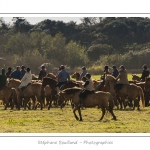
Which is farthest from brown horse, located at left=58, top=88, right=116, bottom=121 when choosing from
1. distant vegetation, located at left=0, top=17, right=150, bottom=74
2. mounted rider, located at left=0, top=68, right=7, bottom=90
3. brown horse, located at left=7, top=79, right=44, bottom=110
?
distant vegetation, located at left=0, top=17, right=150, bottom=74

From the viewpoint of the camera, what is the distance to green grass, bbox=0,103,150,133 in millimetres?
18000

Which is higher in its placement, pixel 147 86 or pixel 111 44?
pixel 111 44

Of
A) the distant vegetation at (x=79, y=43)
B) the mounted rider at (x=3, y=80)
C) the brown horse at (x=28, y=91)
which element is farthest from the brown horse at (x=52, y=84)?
the distant vegetation at (x=79, y=43)

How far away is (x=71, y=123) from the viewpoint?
20188 millimetres

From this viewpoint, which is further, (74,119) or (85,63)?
(85,63)

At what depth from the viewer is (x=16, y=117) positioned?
2288 centimetres

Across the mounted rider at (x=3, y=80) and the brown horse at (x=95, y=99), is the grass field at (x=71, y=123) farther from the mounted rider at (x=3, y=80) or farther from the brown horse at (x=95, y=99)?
the mounted rider at (x=3, y=80)

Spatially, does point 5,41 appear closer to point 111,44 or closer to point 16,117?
point 111,44

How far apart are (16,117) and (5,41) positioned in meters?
80.5

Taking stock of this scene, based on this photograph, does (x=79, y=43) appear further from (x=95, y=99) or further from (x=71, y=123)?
(x=71, y=123)

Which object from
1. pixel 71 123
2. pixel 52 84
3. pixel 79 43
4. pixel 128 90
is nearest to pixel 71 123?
pixel 71 123

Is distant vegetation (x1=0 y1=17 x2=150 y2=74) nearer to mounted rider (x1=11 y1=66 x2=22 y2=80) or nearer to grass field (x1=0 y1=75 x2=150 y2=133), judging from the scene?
mounted rider (x1=11 y1=66 x2=22 y2=80)
